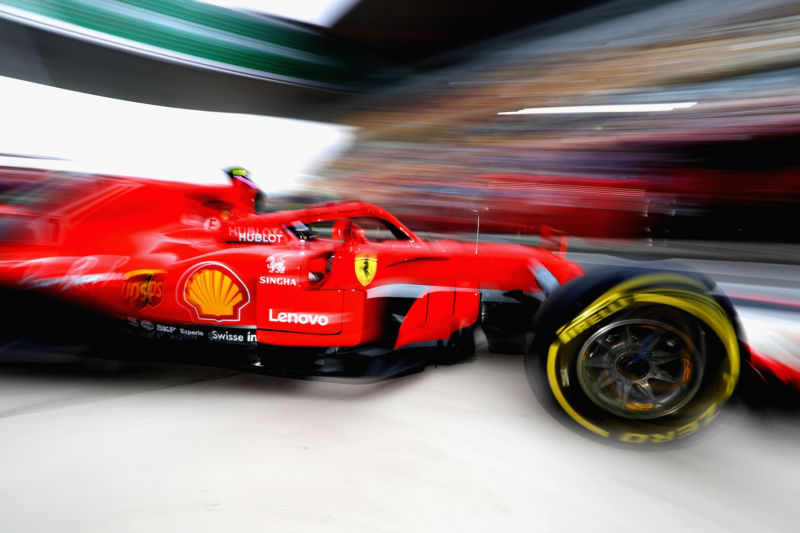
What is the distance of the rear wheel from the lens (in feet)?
4.81

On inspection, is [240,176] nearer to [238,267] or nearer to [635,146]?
[238,267]

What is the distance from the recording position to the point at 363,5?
5.40 m

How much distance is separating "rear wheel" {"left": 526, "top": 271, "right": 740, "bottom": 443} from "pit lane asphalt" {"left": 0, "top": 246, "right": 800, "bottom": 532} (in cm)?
10

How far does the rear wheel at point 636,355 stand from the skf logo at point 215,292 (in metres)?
1.11

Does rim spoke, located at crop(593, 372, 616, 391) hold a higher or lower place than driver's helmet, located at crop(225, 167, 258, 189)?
lower

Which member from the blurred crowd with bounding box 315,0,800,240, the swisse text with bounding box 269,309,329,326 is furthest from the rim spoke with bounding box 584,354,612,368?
the swisse text with bounding box 269,309,329,326

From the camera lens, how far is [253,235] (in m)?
1.82

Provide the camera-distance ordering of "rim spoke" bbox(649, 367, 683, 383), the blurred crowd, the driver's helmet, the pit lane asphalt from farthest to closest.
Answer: the blurred crowd → the driver's helmet → "rim spoke" bbox(649, 367, 683, 383) → the pit lane asphalt

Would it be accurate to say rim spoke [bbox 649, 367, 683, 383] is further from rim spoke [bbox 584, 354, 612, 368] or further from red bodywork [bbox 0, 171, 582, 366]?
red bodywork [bbox 0, 171, 582, 366]

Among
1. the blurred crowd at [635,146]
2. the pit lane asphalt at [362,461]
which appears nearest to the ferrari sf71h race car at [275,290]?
the pit lane asphalt at [362,461]

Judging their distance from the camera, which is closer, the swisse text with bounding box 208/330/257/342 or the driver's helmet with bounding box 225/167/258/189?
the swisse text with bounding box 208/330/257/342

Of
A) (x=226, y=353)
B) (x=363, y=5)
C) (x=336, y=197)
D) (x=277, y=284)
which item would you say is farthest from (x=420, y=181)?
(x=363, y=5)

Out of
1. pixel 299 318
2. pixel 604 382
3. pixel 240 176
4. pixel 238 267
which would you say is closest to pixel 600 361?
pixel 604 382

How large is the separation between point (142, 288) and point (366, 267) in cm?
89
